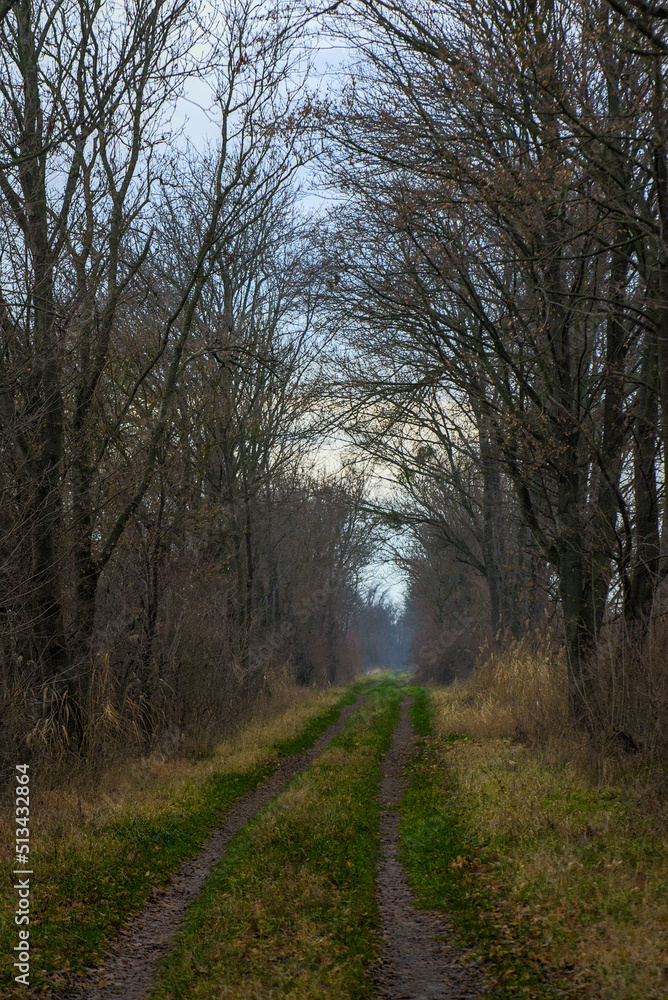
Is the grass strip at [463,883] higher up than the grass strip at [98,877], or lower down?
lower down

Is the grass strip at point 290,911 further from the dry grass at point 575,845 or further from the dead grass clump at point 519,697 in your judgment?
the dead grass clump at point 519,697

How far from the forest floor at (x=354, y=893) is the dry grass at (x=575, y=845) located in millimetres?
19

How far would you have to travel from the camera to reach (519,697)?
12.1 meters

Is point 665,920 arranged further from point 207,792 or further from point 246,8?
point 246,8

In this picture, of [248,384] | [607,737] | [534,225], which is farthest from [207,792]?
[248,384]

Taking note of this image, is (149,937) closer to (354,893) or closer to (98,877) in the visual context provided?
(98,877)

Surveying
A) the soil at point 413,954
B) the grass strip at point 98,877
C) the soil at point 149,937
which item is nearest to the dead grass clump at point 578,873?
the soil at point 413,954

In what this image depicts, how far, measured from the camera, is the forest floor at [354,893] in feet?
15.3

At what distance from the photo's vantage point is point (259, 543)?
21312 millimetres

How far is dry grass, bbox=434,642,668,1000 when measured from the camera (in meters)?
4.57

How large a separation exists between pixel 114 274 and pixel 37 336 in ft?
7.82

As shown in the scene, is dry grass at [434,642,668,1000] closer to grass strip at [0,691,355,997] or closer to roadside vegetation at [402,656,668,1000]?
roadside vegetation at [402,656,668,1000]

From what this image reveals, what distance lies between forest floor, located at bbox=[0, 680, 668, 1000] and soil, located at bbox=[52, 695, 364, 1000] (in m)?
0.02

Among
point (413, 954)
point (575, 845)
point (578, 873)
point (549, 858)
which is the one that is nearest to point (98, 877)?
point (413, 954)
